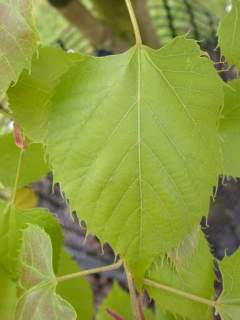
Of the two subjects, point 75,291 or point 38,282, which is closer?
point 38,282

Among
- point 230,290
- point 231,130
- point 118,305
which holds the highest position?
point 231,130

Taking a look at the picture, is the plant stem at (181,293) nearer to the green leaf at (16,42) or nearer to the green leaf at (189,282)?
the green leaf at (189,282)

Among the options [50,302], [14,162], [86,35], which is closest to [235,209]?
[86,35]

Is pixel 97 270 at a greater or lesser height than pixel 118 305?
greater

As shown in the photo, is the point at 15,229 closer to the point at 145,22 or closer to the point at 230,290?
the point at 230,290

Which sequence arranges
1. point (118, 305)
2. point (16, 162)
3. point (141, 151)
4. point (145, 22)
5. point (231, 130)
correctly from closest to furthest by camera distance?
point (141, 151) → point (231, 130) → point (16, 162) → point (118, 305) → point (145, 22)

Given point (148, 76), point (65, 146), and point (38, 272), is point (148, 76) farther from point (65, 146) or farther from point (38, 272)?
point (38, 272)

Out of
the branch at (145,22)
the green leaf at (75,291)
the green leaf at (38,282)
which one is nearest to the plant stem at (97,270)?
the green leaf at (38,282)

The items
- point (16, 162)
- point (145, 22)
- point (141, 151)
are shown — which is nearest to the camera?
point (141, 151)

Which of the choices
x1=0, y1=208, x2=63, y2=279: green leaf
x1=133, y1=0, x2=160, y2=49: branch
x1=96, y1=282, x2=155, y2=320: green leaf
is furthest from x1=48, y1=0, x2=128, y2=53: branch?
x1=0, y1=208, x2=63, y2=279: green leaf

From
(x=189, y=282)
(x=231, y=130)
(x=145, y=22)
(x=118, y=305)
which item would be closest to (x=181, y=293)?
(x=189, y=282)
